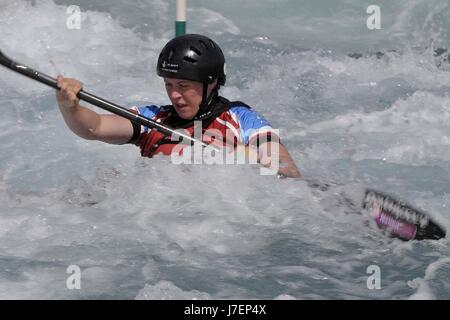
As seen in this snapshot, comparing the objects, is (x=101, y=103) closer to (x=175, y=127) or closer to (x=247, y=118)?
(x=175, y=127)

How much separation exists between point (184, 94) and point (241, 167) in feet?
1.56

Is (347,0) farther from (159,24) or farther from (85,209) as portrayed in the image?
(85,209)

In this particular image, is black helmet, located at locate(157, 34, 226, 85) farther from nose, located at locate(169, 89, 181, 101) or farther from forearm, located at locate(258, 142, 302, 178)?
forearm, located at locate(258, 142, 302, 178)

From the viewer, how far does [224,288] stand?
333cm

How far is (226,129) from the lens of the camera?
4.33 m

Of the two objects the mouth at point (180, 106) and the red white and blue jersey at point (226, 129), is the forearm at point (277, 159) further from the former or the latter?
the mouth at point (180, 106)

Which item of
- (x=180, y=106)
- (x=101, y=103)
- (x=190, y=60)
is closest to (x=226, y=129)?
(x=180, y=106)

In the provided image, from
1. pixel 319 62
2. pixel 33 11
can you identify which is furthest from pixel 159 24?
pixel 319 62

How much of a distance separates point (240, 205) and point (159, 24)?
6.09m

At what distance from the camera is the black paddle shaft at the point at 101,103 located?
387cm

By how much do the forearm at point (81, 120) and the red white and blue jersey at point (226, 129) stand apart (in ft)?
0.90

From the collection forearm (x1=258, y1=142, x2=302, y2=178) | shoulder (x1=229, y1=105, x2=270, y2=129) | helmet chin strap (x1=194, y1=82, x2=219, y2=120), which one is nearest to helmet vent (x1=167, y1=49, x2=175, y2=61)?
helmet chin strap (x1=194, y1=82, x2=219, y2=120)
